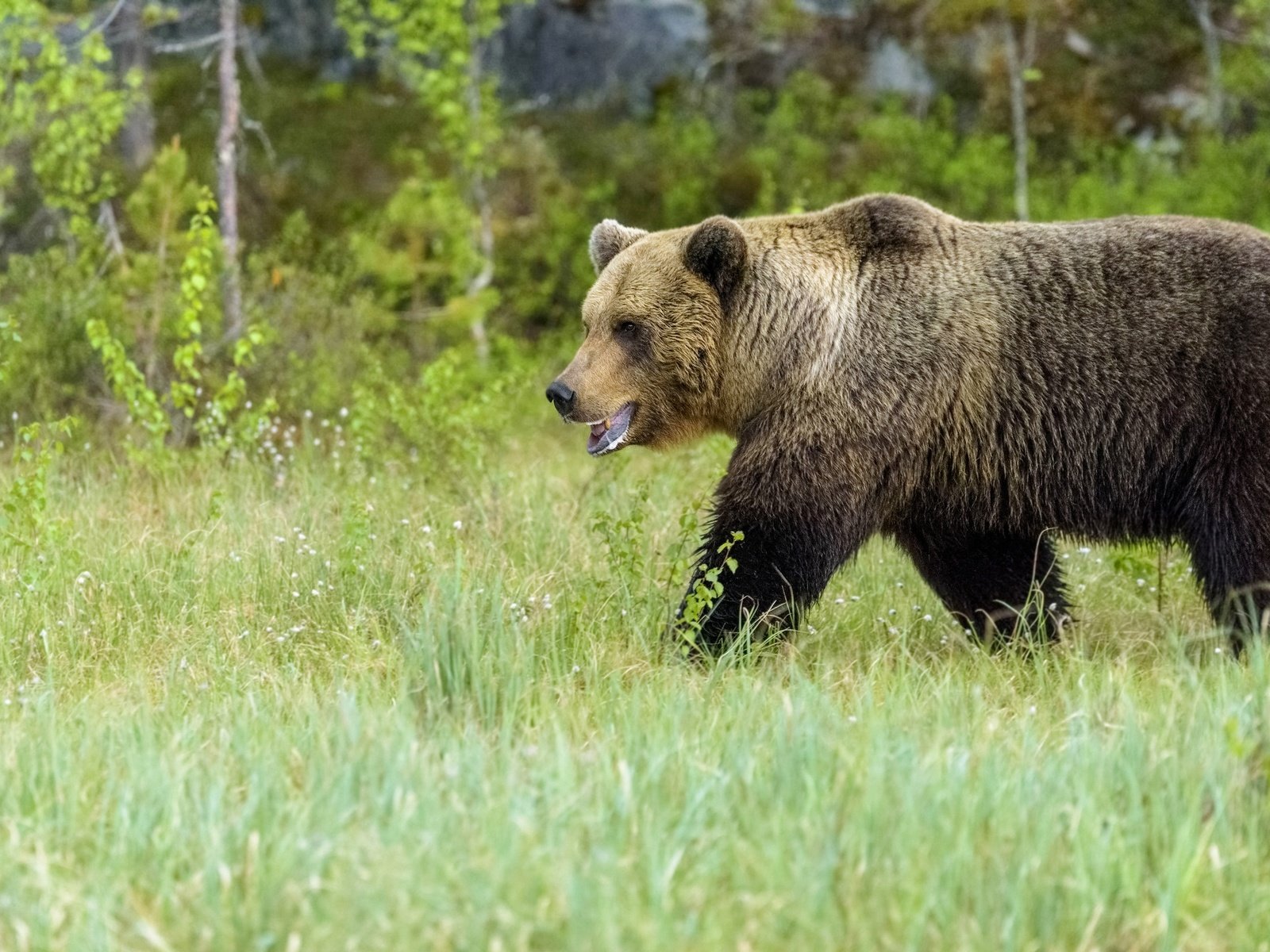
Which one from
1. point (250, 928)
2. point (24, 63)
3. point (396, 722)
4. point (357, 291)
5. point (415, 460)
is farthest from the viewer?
point (357, 291)

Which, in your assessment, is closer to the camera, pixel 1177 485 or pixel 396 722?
pixel 396 722

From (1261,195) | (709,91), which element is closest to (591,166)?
(709,91)

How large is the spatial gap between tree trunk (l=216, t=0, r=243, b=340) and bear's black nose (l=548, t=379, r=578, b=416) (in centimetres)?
485

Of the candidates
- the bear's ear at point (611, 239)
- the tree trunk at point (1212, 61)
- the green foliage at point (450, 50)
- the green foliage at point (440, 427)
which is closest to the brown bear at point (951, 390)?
the bear's ear at point (611, 239)

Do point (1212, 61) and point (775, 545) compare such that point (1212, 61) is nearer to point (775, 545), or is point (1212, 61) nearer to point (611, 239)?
point (611, 239)

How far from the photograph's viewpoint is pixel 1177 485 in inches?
200

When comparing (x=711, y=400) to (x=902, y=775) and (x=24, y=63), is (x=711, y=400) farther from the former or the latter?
(x=24, y=63)

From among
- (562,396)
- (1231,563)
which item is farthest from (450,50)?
(1231,563)

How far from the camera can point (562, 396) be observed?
5.32 meters

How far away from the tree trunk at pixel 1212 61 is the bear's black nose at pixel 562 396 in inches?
505

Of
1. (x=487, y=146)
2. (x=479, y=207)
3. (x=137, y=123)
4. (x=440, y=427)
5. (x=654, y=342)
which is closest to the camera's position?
(x=654, y=342)

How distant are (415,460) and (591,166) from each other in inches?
367

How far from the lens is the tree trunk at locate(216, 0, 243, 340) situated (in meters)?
9.71

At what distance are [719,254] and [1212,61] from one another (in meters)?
12.7
